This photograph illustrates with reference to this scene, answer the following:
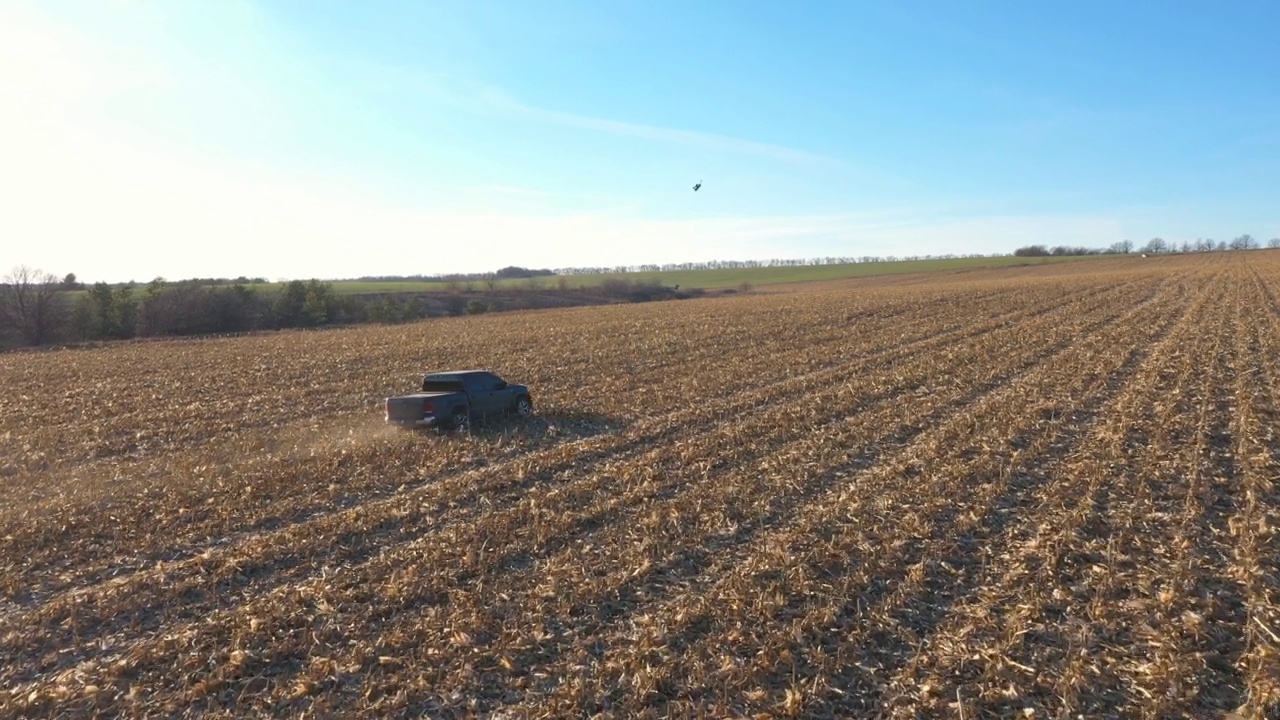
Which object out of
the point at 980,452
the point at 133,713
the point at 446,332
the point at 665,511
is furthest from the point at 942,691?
the point at 446,332

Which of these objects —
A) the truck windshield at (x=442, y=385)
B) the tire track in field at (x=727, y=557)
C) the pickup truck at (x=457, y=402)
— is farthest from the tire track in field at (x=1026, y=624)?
the truck windshield at (x=442, y=385)

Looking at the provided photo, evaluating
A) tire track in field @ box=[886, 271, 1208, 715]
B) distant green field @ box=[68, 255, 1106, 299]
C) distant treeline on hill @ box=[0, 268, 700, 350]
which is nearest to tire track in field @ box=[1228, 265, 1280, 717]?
tire track in field @ box=[886, 271, 1208, 715]

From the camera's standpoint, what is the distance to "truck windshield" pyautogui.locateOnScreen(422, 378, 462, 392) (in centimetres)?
1586

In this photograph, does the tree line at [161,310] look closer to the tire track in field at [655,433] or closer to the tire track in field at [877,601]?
the tire track in field at [655,433]

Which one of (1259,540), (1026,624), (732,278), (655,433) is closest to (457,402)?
(655,433)

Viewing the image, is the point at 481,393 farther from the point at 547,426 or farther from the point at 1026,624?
the point at 1026,624

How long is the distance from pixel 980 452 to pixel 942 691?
7.54 m

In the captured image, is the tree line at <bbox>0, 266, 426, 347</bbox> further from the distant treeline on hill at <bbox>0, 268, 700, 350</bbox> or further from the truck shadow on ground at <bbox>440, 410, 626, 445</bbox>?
the truck shadow on ground at <bbox>440, 410, 626, 445</bbox>

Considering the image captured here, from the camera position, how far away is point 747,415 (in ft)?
54.0

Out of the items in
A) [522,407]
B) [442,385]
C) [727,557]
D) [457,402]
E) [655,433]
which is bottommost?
[727,557]

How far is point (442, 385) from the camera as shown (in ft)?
52.7

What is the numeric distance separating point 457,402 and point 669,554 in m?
7.68

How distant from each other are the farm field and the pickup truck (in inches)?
18.9

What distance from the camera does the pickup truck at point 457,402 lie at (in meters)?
14.9
